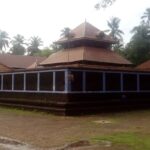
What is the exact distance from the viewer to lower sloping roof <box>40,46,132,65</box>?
28.2m

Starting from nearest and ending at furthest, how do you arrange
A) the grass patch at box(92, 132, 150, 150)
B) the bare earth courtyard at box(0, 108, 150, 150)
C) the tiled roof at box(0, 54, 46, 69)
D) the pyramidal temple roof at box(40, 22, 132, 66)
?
the grass patch at box(92, 132, 150, 150), the bare earth courtyard at box(0, 108, 150, 150), the pyramidal temple roof at box(40, 22, 132, 66), the tiled roof at box(0, 54, 46, 69)

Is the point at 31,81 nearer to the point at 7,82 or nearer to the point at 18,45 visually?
the point at 7,82

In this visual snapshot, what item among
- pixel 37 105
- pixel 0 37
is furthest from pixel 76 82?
pixel 0 37

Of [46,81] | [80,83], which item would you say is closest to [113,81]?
[80,83]

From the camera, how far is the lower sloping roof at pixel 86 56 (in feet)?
92.5

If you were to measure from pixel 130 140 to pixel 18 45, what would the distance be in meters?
68.8

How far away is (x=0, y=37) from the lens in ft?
257

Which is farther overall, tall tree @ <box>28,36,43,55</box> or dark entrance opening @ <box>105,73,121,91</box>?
tall tree @ <box>28,36,43,55</box>

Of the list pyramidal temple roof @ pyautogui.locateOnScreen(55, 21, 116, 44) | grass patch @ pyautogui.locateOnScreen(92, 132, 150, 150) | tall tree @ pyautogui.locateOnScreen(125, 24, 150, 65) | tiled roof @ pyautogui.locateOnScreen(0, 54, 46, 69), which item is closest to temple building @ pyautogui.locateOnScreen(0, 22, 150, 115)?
pyramidal temple roof @ pyautogui.locateOnScreen(55, 21, 116, 44)

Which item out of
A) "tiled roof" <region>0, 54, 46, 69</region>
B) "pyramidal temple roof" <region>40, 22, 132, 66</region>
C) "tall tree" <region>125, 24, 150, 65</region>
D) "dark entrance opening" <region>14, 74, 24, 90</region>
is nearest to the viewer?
"dark entrance opening" <region>14, 74, 24, 90</region>

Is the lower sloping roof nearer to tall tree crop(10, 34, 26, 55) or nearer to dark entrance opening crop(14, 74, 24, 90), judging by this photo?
dark entrance opening crop(14, 74, 24, 90)

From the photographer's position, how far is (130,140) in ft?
39.9

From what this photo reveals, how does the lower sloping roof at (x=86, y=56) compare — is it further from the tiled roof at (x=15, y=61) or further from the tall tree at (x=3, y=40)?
the tall tree at (x=3, y=40)

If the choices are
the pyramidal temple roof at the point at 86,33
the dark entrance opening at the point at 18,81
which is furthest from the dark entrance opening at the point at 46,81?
the pyramidal temple roof at the point at 86,33
